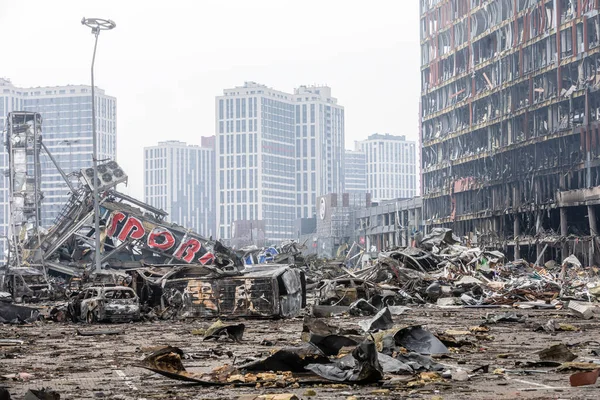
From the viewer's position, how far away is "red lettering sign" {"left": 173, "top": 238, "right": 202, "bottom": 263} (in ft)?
248

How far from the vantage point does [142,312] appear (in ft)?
102

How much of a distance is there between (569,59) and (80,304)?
63.5 metres

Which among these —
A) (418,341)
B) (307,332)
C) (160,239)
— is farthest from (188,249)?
(418,341)

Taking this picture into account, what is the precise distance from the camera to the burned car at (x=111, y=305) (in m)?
29.3

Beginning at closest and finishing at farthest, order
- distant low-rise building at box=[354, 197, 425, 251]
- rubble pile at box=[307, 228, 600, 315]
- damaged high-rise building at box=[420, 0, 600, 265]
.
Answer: rubble pile at box=[307, 228, 600, 315] < damaged high-rise building at box=[420, 0, 600, 265] < distant low-rise building at box=[354, 197, 425, 251]

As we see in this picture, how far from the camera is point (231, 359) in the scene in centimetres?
1656

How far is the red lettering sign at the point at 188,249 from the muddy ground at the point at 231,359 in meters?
46.2

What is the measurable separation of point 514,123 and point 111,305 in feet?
233

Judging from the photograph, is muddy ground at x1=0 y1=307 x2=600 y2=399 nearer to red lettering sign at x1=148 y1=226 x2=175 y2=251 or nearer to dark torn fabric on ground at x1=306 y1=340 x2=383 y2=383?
dark torn fabric on ground at x1=306 y1=340 x2=383 y2=383

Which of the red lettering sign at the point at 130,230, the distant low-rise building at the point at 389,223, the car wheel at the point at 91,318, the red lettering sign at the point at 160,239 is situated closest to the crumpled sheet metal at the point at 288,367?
the car wheel at the point at 91,318

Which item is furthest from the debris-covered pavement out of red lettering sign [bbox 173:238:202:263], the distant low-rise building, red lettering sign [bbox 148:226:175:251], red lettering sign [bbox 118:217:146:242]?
the distant low-rise building

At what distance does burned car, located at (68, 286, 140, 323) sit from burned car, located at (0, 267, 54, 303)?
68.1ft

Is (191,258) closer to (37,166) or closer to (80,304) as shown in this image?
(37,166)

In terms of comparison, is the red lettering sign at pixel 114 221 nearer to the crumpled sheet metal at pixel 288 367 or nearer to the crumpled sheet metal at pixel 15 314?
the crumpled sheet metal at pixel 15 314
